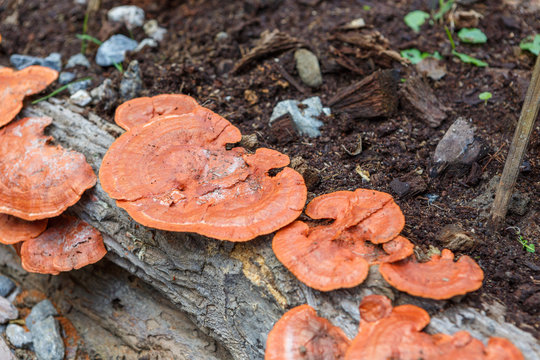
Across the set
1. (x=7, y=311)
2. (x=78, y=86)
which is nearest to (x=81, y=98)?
(x=78, y=86)

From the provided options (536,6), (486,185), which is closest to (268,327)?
(486,185)

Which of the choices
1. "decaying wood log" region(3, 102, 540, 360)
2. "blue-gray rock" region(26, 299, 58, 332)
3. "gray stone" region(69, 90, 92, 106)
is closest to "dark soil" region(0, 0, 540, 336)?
"gray stone" region(69, 90, 92, 106)

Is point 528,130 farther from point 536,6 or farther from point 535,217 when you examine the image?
point 536,6

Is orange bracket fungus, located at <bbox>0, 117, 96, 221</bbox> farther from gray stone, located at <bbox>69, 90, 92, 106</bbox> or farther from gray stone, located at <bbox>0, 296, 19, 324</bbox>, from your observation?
gray stone, located at <bbox>0, 296, 19, 324</bbox>

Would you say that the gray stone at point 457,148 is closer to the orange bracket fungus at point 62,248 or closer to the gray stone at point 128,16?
the orange bracket fungus at point 62,248

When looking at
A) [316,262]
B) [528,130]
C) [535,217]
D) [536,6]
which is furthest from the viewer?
[536,6]

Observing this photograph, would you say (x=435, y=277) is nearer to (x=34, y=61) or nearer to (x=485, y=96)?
(x=485, y=96)

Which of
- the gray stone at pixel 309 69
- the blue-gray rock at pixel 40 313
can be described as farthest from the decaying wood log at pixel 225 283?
the gray stone at pixel 309 69
